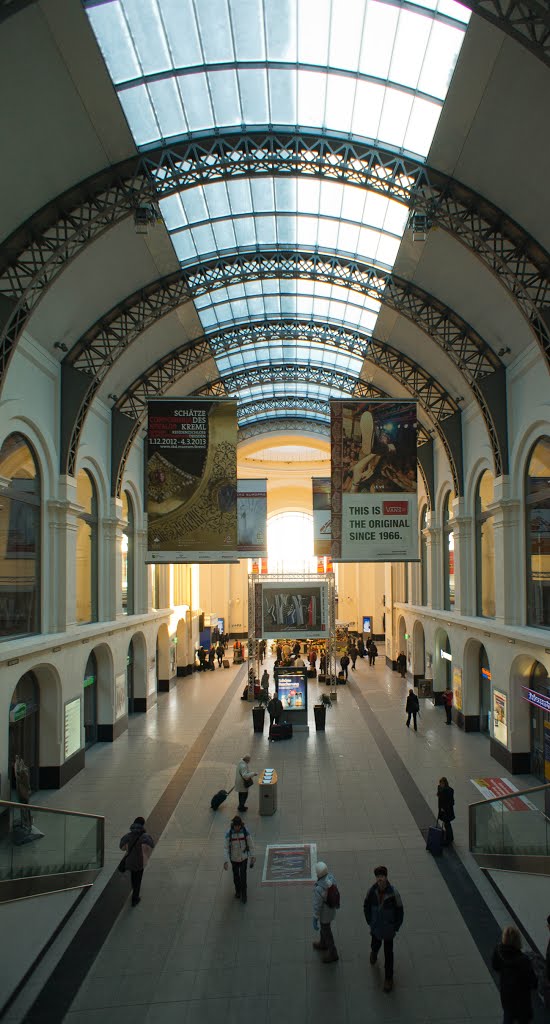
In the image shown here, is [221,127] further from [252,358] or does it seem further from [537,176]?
[252,358]

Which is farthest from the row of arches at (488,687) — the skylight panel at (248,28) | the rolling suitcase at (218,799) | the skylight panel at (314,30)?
the skylight panel at (248,28)

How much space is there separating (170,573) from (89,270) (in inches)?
716

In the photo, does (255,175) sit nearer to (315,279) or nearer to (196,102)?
(196,102)

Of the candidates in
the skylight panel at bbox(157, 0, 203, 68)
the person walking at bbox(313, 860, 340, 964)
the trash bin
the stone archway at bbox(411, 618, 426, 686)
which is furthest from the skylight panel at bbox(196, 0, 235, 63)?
the stone archway at bbox(411, 618, 426, 686)

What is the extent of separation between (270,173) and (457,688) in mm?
18115

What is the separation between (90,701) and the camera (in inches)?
861

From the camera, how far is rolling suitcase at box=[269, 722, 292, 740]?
70.7ft

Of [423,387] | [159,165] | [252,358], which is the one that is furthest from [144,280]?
[252,358]

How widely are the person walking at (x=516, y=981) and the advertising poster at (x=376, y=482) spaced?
11.1 meters

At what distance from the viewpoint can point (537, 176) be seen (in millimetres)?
12875

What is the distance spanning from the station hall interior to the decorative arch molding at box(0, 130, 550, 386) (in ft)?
0.24

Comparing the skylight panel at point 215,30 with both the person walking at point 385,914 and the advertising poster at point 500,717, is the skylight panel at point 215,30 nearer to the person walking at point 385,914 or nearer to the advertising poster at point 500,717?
the person walking at point 385,914

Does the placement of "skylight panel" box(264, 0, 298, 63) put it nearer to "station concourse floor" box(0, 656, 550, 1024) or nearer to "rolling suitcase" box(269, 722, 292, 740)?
"station concourse floor" box(0, 656, 550, 1024)

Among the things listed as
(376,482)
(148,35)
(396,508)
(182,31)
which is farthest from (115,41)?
(396,508)
